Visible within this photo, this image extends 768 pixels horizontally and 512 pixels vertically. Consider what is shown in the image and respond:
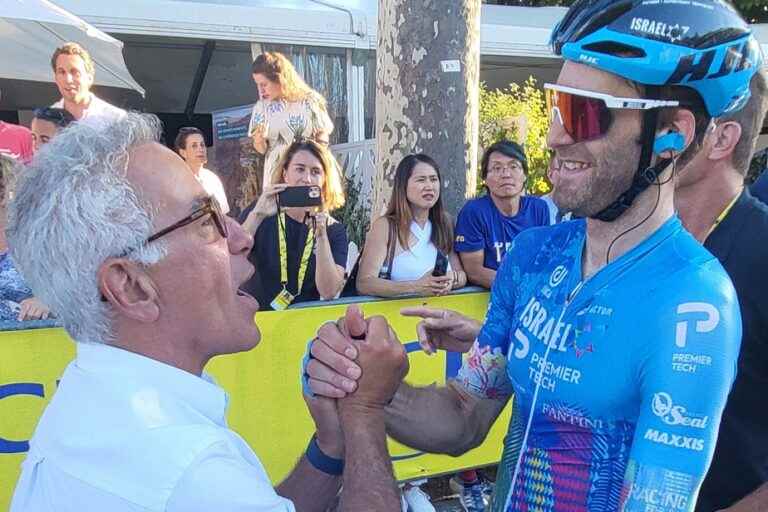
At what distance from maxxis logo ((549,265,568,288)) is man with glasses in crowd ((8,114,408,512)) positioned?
434 mm

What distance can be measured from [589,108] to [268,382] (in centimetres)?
277

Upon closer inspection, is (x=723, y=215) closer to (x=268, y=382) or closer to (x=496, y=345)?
(x=496, y=345)

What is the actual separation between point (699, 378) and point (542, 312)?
0.44 m

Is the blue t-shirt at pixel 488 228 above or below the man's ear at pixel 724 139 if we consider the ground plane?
below

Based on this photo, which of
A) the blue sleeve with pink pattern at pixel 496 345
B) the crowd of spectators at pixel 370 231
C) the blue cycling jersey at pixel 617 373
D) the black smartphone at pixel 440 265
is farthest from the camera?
the black smartphone at pixel 440 265

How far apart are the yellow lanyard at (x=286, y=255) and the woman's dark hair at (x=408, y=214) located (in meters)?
0.58

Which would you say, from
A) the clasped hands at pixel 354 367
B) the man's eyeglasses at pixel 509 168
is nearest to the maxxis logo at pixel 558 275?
the clasped hands at pixel 354 367

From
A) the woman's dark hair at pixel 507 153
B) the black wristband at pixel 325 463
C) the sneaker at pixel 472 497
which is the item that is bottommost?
the sneaker at pixel 472 497

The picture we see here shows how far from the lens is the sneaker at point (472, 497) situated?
4.48 metres

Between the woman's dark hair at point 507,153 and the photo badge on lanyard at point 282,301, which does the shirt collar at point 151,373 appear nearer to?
the photo badge on lanyard at point 282,301

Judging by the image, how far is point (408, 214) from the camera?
4.81 m

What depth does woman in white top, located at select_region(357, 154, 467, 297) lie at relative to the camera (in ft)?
14.6

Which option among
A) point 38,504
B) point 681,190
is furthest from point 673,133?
point 38,504

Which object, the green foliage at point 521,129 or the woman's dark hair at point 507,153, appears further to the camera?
the green foliage at point 521,129
